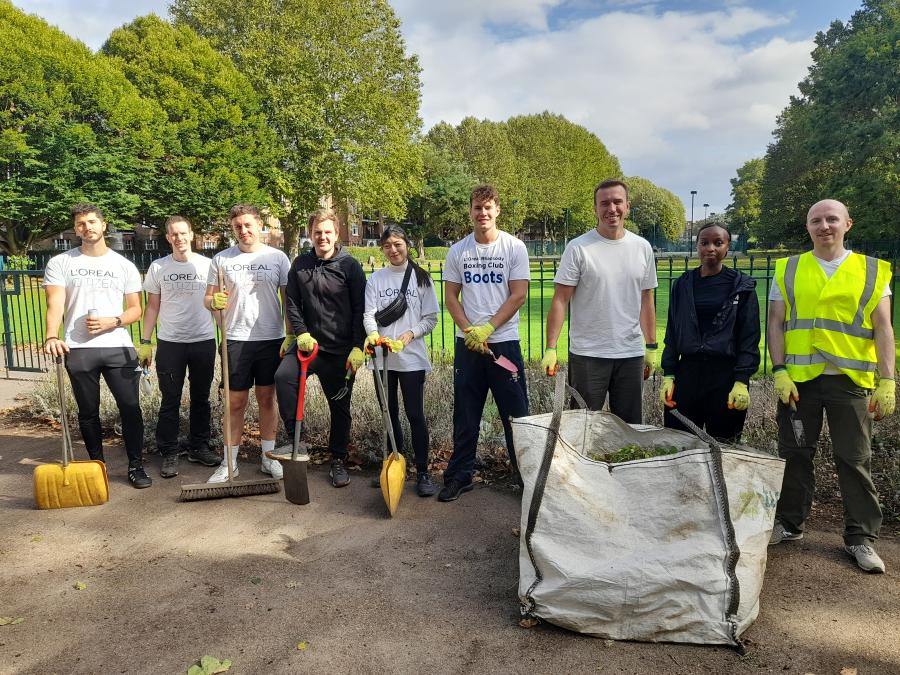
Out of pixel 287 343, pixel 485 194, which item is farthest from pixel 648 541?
pixel 287 343

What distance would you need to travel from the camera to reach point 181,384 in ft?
16.5

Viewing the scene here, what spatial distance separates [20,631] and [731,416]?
3767 mm

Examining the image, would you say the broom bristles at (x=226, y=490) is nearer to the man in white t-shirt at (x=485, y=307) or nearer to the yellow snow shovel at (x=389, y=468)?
the yellow snow shovel at (x=389, y=468)

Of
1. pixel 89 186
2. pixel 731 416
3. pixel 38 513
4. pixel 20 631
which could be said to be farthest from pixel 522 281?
pixel 89 186

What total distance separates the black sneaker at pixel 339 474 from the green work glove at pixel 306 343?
96 centimetres

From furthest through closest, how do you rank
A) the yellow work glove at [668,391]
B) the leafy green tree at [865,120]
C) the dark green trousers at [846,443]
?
the leafy green tree at [865,120]
the yellow work glove at [668,391]
the dark green trousers at [846,443]

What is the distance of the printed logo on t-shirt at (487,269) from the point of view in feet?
13.6

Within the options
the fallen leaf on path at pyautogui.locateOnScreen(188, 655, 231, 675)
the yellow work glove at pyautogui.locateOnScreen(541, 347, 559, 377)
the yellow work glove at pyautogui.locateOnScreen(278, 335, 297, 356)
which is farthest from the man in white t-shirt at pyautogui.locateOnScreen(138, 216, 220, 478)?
the yellow work glove at pyautogui.locateOnScreen(541, 347, 559, 377)

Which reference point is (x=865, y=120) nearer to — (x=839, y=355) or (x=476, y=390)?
(x=839, y=355)

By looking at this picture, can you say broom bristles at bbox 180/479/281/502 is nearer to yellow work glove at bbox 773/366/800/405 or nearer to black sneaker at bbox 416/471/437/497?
black sneaker at bbox 416/471/437/497

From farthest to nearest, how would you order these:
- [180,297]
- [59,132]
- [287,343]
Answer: [59,132] < [180,297] < [287,343]

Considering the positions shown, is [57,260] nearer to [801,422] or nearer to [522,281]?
[522,281]

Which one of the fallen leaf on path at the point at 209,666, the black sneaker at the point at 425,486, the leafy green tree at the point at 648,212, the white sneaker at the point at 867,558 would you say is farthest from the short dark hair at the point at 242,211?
the leafy green tree at the point at 648,212

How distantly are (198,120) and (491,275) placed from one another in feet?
95.3
